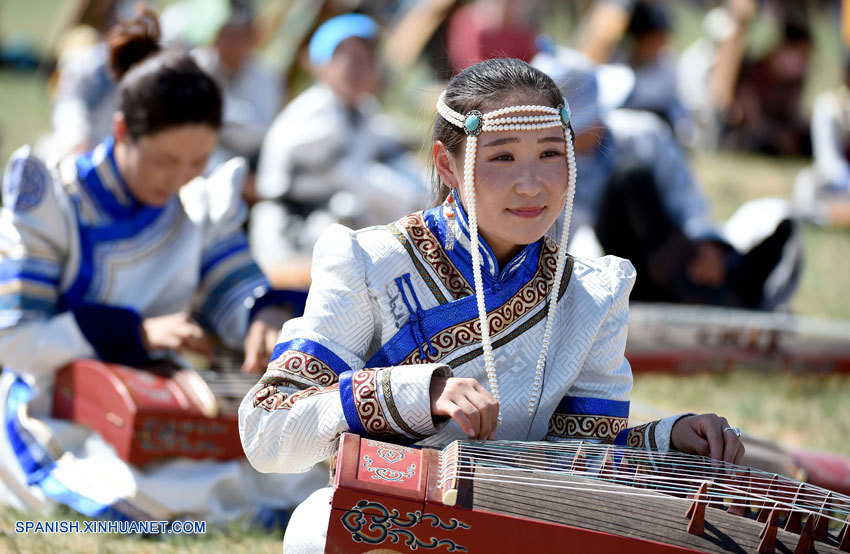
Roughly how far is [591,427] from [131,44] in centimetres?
231

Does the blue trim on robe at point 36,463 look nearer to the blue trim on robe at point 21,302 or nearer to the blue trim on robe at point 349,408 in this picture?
the blue trim on robe at point 21,302

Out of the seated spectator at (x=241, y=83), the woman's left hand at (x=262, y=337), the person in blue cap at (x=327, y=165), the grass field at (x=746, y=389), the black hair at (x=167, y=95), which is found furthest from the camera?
the seated spectator at (x=241, y=83)

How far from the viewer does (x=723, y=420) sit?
7.22 ft

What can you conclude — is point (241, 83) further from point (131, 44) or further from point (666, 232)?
point (131, 44)

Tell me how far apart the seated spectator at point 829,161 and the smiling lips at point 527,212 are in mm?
7842

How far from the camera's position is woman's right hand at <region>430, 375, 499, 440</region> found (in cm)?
195

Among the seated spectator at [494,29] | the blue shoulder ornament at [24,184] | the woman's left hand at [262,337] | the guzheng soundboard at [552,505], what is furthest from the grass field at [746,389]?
the seated spectator at [494,29]

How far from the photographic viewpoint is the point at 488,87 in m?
2.21

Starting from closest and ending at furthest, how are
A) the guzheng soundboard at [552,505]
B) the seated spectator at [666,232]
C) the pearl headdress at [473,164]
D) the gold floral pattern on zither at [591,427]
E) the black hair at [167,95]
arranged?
the guzheng soundboard at [552,505]
the pearl headdress at [473,164]
the gold floral pattern on zither at [591,427]
the black hair at [167,95]
the seated spectator at [666,232]

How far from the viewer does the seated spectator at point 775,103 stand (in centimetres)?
1260

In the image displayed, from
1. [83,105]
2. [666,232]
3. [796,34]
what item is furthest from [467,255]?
[796,34]

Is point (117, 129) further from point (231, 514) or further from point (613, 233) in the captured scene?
point (613, 233)

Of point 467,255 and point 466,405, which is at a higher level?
point 467,255

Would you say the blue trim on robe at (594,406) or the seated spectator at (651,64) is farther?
the seated spectator at (651,64)
